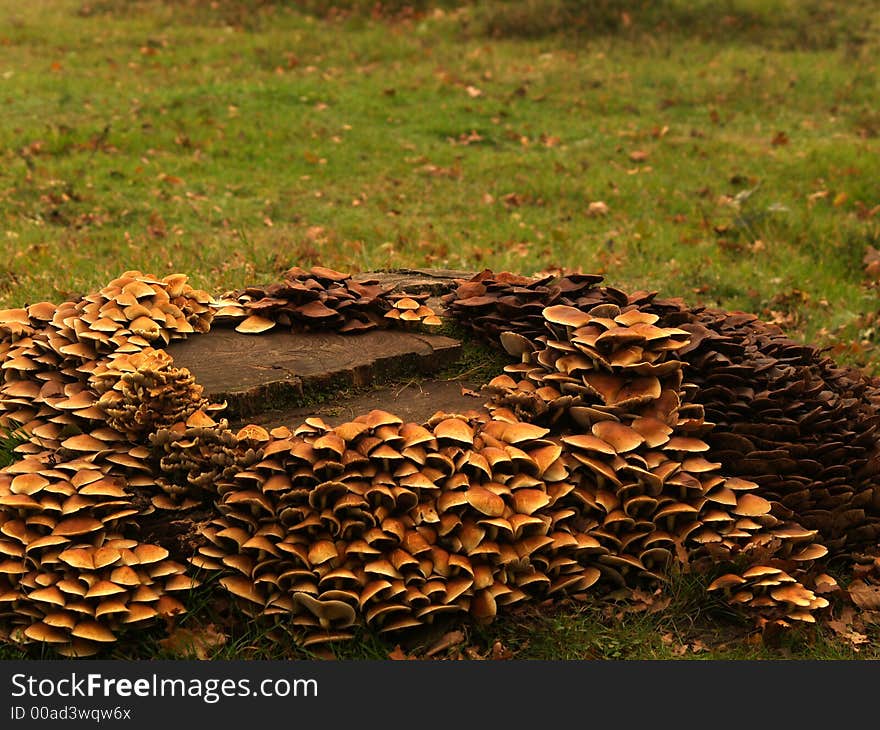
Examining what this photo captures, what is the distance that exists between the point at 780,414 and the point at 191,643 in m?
3.33

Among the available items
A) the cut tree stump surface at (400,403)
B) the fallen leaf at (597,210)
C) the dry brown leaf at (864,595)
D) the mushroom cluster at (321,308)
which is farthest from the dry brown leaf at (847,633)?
the fallen leaf at (597,210)

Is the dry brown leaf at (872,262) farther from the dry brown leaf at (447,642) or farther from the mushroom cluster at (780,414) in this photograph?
the dry brown leaf at (447,642)

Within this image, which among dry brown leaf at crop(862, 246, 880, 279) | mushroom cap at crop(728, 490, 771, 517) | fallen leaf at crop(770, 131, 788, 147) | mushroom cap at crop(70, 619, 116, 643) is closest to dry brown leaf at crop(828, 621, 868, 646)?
mushroom cap at crop(728, 490, 771, 517)

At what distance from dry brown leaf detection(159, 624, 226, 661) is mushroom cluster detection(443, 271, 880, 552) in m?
2.41

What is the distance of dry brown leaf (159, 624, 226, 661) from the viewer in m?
4.52

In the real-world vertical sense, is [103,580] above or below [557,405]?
below

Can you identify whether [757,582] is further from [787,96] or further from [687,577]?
[787,96]

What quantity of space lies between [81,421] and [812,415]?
155 inches

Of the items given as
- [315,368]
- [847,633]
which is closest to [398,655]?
[315,368]

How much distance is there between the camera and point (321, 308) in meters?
5.82

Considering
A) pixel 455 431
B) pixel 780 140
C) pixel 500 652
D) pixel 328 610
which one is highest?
pixel 455 431

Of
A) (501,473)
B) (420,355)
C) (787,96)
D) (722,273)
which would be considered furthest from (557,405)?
(787,96)

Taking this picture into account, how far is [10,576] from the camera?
14.8 feet

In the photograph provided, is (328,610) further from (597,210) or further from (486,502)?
(597,210)
